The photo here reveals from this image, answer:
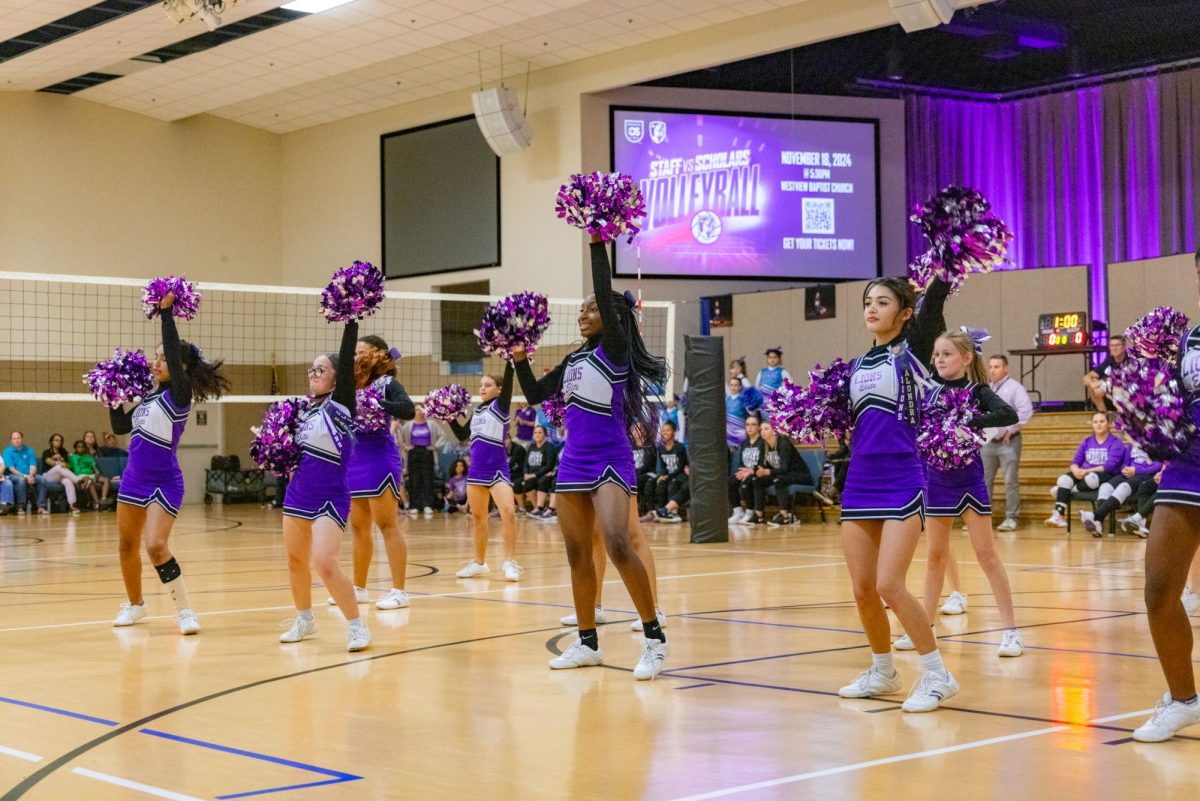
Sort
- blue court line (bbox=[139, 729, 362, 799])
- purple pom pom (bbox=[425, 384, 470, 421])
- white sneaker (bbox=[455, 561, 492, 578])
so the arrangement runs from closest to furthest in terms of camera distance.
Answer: blue court line (bbox=[139, 729, 362, 799]), purple pom pom (bbox=[425, 384, 470, 421]), white sneaker (bbox=[455, 561, 492, 578])

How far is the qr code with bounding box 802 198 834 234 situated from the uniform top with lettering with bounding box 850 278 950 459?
1676 cm

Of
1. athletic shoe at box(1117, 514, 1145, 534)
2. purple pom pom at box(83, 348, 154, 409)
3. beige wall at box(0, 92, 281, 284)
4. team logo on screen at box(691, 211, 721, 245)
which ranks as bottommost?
athletic shoe at box(1117, 514, 1145, 534)

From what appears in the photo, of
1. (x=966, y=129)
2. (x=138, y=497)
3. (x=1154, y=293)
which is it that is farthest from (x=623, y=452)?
(x=966, y=129)

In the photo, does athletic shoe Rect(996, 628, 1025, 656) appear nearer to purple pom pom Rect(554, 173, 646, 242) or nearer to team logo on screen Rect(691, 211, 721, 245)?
purple pom pom Rect(554, 173, 646, 242)

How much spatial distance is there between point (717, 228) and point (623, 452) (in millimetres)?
15910

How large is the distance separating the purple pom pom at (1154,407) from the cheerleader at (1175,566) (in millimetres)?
44

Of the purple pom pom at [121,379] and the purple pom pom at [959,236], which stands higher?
the purple pom pom at [959,236]

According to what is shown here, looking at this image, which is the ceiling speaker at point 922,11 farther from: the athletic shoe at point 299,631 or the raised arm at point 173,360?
the athletic shoe at point 299,631

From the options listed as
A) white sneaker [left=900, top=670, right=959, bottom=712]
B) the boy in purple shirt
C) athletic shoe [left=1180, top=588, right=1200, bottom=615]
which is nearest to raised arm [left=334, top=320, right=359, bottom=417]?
white sneaker [left=900, top=670, right=959, bottom=712]

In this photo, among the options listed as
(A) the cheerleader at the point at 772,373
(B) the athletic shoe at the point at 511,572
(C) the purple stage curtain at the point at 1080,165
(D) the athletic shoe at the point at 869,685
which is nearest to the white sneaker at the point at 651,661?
(D) the athletic shoe at the point at 869,685

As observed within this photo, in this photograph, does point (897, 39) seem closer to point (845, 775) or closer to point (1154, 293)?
point (1154, 293)

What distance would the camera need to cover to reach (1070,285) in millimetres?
17688

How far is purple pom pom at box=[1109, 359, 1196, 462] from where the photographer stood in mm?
4051

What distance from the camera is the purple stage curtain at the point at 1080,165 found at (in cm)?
2142
